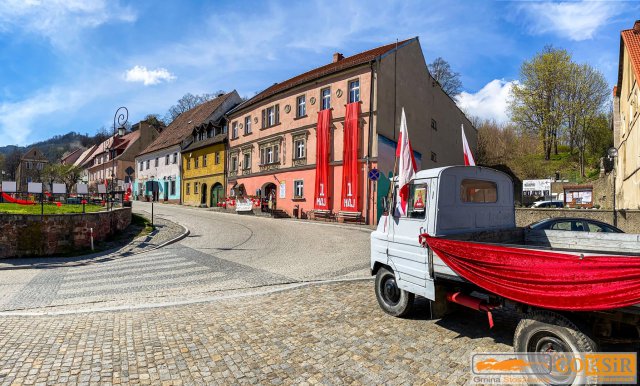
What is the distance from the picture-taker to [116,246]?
571 inches

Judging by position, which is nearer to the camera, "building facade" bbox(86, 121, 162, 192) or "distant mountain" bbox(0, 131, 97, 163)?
"building facade" bbox(86, 121, 162, 192)

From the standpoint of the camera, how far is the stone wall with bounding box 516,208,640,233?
1465 cm

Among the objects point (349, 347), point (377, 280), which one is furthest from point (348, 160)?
point (349, 347)

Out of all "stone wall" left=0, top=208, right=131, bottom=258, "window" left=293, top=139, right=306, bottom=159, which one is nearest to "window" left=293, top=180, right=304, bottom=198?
"window" left=293, top=139, right=306, bottom=159

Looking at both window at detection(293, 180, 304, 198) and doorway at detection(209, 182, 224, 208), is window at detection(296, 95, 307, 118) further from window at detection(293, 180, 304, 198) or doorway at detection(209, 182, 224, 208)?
doorway at detection(209, 182, 224, 208)

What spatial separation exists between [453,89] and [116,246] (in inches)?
1742

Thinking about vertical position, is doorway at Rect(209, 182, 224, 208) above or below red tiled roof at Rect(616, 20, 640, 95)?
below

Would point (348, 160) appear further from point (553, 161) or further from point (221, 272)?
point (553, 161)

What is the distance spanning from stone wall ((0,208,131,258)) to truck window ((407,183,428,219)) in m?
14.2

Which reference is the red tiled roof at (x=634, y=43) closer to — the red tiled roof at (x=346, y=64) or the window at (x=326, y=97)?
the red tiled roof at (x=346, y=64)

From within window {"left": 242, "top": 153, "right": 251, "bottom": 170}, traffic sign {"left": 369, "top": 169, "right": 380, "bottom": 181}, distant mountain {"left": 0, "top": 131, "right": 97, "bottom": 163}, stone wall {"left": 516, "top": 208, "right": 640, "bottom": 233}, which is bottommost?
stone wall {"left": 516, "top": 208, "right": 640, "bottom": 233}

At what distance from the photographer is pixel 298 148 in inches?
1088

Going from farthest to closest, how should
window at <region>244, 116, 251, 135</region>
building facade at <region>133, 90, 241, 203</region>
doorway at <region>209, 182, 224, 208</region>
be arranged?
building facade at <region>133, 90, 241, 203</region>
doorway at <region>209, 182, 224, 208</region>
window at <region>244, 116, 251, 135</region>

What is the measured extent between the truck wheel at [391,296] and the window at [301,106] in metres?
22.8
